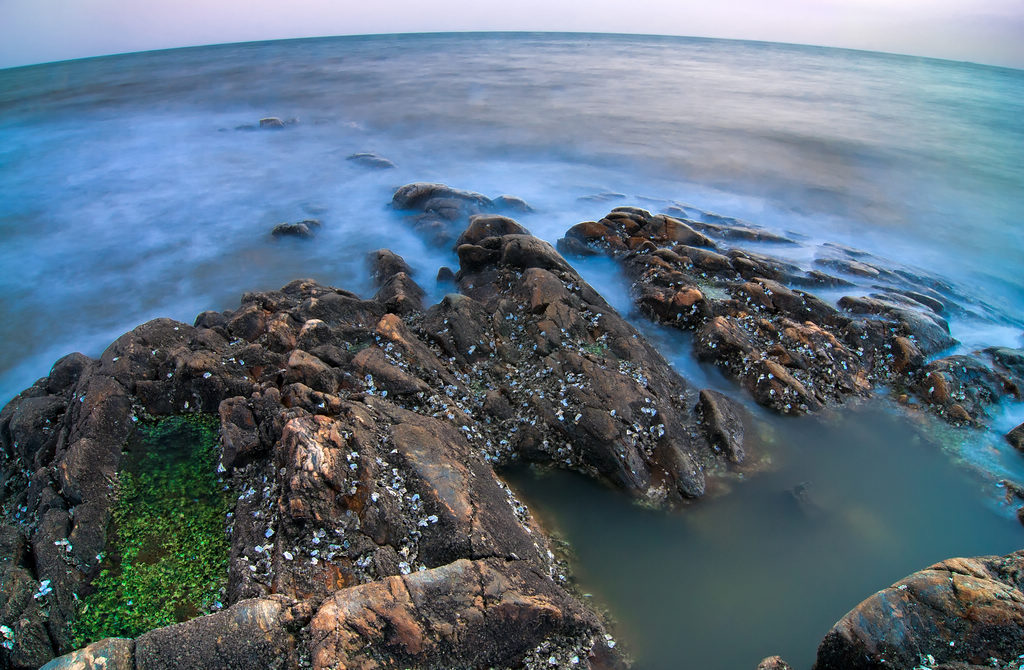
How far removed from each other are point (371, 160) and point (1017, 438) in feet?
83.1

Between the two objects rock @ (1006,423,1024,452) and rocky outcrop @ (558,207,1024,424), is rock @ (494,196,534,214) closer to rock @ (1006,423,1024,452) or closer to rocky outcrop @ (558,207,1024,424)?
rocky outcrop @ (558,207,1024,424)

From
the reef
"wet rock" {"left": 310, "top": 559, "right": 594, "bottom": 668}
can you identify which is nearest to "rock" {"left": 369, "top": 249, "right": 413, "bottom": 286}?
the reef

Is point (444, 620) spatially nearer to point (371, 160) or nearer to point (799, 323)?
point (799, 323)

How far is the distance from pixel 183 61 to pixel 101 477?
8869 cm

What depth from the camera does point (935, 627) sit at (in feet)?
18.2

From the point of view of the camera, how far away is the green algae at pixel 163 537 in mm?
5676

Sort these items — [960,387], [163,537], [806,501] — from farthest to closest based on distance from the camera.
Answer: [960,387] < [806,501] < [163,537]

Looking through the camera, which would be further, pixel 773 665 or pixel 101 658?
pixel 773 665

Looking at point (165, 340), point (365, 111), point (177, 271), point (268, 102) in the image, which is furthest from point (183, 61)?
point (165, 340)

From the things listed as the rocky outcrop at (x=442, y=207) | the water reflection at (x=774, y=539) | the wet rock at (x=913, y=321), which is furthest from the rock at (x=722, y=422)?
the rocky outcrop at (x=442, y=207)

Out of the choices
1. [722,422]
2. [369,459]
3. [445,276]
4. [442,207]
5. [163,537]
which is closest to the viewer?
[163,537]

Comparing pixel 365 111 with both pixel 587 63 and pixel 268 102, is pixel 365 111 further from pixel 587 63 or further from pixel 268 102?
pixel 587 63

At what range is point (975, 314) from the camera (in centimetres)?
1468

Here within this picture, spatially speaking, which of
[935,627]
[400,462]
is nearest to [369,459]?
[400,462]
